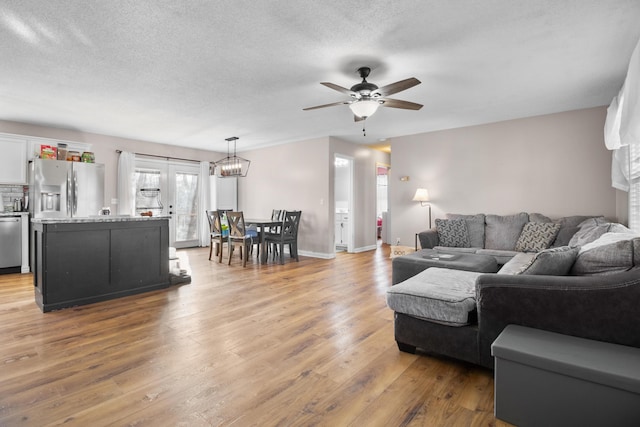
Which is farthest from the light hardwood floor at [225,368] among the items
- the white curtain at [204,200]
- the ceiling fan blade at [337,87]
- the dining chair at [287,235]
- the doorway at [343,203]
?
the white curtain at [204,200]

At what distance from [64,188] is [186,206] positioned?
2613 mm

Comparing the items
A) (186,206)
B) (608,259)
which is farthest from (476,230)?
(186,206)

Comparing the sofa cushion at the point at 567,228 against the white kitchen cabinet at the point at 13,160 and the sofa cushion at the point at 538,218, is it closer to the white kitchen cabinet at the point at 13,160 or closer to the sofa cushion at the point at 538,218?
the sofa cushion at the point at 538,218

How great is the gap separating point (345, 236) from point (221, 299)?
14.3 feet

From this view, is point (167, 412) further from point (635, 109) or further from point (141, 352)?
point (635, 109)

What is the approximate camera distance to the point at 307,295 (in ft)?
12.5

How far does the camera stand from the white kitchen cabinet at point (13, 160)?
16.4 feet

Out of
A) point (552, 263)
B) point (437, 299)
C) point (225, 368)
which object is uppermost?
point (552, 263)

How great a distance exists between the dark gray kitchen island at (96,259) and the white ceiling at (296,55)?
1.59 m

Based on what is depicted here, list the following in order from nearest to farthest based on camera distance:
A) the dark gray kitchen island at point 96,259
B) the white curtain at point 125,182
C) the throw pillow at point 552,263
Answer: the throw pillow at point 552,263 → the dark gray kitchen island at point 96,259 → the white curtain at point 125,182

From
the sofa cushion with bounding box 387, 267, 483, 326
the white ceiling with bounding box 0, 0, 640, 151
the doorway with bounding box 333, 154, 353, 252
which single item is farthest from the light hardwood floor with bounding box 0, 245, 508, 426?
the doorway with bounding box 333, 154, 353, 252

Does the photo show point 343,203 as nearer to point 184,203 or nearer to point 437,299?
point 184,203

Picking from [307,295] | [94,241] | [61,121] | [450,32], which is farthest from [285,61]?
[61,121]

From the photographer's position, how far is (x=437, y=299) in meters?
2.11
